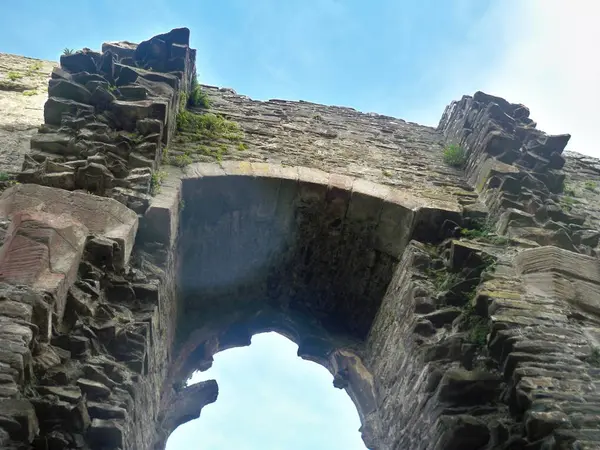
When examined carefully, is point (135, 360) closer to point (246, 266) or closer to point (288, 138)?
point (246, 266)

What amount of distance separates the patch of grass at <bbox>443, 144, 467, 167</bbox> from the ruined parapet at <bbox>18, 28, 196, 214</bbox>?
9.37ft

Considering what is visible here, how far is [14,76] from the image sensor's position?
22.3 feet

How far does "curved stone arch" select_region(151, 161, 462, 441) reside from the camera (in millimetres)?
4797

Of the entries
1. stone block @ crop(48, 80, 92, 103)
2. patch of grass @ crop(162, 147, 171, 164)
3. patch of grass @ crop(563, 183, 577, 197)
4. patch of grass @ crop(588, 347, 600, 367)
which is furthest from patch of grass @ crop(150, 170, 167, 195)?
patch of grass @ crop(563, 183, 577, 197)

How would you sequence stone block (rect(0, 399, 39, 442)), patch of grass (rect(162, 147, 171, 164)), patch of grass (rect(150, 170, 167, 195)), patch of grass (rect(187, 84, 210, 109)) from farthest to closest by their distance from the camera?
patch of grass (rect(187, 84, 210, 109)) < patch of grass (rect(162, 147, 171, 164)) < patch of grass (rect(150, 170, 167, 195)) < stone block (rect(0, 399, 39, 442))

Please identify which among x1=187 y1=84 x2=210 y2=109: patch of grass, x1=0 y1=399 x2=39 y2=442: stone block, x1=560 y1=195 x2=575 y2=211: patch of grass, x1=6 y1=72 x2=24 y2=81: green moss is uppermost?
x1=6 y1=72 x2=24 y2=81: green moss

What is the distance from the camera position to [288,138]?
6160 millimetres

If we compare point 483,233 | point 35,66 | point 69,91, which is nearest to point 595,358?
point 483,233

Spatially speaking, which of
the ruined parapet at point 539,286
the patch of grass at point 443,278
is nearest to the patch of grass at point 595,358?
the ruined parapet at point 539,286

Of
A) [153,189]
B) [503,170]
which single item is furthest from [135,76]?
[503,170]

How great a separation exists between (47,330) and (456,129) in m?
5.63

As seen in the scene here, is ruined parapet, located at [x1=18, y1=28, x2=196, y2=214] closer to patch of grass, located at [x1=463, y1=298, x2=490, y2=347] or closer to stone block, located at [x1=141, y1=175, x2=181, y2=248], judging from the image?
stone block, located at [x1=141, y1=175, x2=181, y2=248]

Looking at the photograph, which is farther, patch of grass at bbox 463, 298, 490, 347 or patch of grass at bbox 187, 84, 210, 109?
patch of grass at bbox 187, 84, 210, 109

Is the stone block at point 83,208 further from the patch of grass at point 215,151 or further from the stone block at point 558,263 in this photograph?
the stone block at point 558,263
